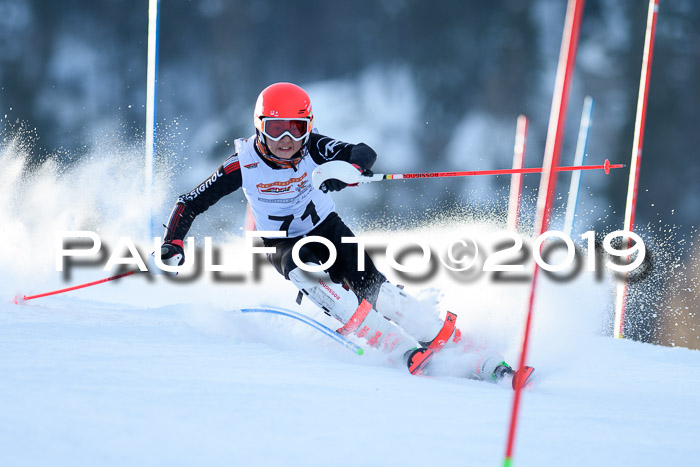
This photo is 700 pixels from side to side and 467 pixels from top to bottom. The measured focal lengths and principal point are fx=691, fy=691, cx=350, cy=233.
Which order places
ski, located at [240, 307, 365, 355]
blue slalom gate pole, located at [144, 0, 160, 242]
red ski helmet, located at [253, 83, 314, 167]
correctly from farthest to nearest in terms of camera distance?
blue slalom gate pole, located at [144, 0, 160, 242] < red ski helmet, located at [253, 83, 314, 167] < ski, located at [240, 307, 365, 355]

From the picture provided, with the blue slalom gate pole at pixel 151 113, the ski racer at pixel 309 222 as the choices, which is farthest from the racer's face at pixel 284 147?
the blue slalom gate pole at pixel 151 113

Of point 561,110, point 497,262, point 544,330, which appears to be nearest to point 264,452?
point 561,110

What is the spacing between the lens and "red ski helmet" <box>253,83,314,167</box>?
2.87 meters

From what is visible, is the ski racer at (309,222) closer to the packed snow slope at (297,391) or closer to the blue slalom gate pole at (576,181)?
the packed snow slope at (297,391)

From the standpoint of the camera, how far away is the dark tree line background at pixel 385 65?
1700 cm

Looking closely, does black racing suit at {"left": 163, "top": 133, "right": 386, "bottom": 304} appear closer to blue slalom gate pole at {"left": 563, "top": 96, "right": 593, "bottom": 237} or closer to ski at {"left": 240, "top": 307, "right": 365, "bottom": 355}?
ski at {"left": 240, "top": 307, "right": 365, "bottom": 355}

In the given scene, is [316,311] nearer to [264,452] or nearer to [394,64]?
[264,452]

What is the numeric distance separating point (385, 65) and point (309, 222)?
16.7 metres

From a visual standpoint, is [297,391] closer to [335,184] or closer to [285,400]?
[285,400]

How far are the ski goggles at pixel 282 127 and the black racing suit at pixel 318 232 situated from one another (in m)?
0.15

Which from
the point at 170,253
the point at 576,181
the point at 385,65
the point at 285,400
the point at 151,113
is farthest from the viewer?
the point at 385,65

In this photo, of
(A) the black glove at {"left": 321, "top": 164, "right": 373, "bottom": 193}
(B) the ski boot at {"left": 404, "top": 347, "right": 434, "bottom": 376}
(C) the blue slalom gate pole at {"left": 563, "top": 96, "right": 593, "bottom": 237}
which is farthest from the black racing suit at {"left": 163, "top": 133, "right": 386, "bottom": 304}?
(C) the blue slalom gate pole at {"left": 563, "top": 96, "right": 593, "bottom": 237}

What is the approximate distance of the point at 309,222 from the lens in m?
3.11

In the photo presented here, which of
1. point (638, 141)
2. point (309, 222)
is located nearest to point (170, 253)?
point (309, 222)
